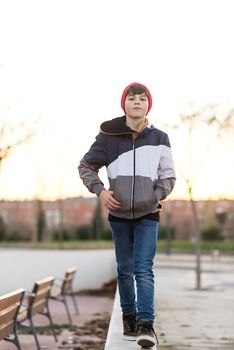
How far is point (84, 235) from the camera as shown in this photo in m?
69.6

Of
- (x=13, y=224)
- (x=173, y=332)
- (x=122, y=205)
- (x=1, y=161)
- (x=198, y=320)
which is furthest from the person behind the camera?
(x=13, y=224)

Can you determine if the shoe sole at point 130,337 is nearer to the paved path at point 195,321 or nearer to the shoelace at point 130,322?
the shoelace at point 130,322

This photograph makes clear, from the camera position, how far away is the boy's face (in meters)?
5.12

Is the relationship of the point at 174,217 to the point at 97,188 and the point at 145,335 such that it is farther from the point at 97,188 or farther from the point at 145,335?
the point at 145,335

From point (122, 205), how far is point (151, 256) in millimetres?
371

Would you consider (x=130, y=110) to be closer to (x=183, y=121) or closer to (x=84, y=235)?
(x=183, y=121)

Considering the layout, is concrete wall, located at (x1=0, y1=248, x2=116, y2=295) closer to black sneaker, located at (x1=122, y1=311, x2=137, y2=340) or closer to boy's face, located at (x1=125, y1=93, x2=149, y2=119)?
black sneaker, located at (x1=122, y1=311, x2=137, y2=340)

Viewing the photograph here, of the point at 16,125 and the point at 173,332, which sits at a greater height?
the point at 16,125

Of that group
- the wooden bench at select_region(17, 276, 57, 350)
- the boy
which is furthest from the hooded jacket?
the wooden bench at select_region(17, 276, 57, 350)

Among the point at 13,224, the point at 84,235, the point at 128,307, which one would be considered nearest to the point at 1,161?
the point at 128,307

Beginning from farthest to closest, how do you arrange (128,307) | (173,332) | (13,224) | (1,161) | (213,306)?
(13,224) < (1,161) < (213,306) < (173,332) < (128,307)

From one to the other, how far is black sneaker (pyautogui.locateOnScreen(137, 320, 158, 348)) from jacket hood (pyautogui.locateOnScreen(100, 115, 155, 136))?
1.17 meters

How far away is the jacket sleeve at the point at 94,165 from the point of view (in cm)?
521

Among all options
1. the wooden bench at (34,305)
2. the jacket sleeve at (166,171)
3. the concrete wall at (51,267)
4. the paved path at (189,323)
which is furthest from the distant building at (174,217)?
the jacket sleeve at (166,171)
